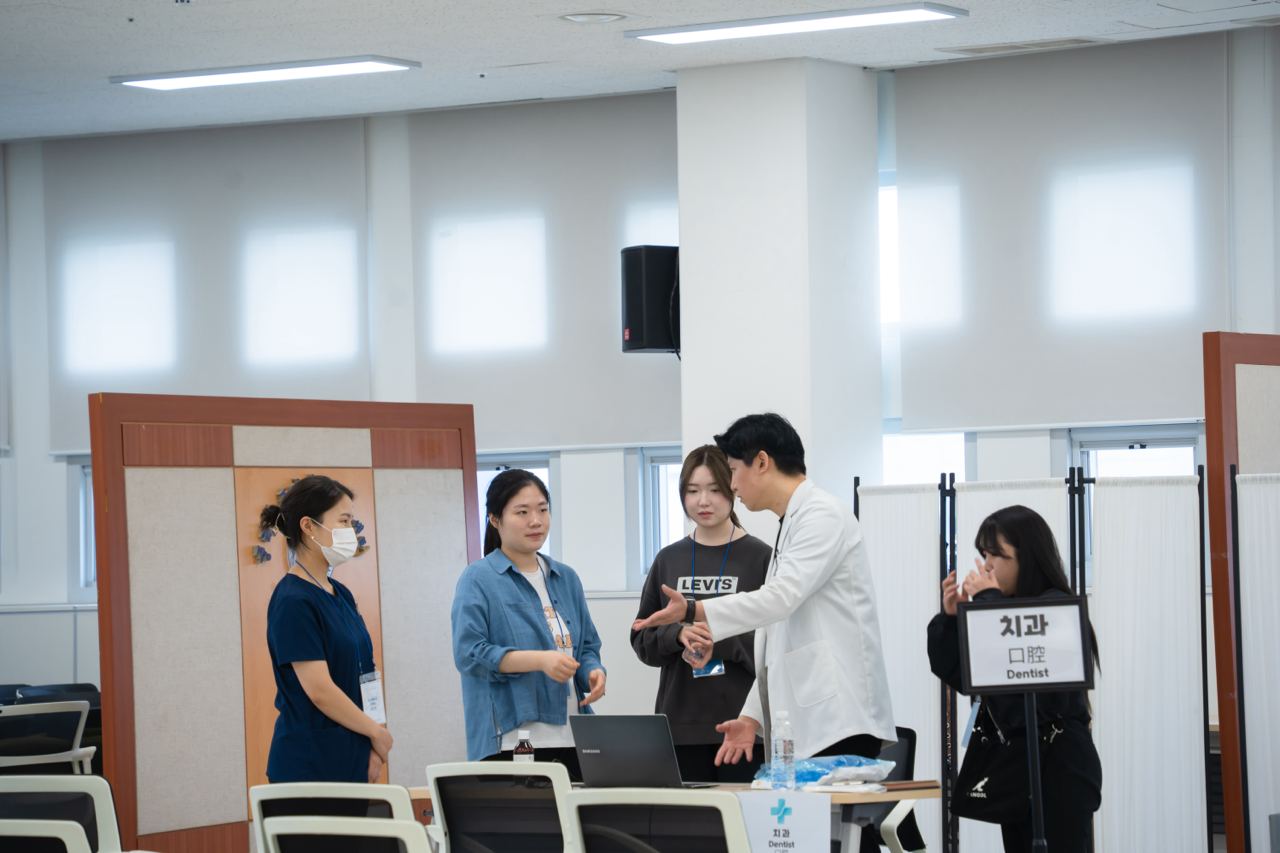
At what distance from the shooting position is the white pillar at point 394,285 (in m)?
8.58

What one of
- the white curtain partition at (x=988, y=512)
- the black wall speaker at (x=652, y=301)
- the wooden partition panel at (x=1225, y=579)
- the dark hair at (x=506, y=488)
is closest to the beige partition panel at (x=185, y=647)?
the dark hair at (x=506, y=488)

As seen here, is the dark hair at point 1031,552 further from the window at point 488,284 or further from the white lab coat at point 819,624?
the window at point 488,284

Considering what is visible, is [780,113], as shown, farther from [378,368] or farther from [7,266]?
[7,266]

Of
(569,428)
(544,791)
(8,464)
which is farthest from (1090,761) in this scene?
(8,464)

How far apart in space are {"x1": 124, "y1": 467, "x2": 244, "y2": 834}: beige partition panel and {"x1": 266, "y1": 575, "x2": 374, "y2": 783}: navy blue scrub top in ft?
4.09

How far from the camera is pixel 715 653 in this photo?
5125 mm

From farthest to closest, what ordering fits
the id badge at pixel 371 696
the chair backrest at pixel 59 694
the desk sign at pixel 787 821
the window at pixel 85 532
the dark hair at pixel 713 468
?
the window at pixel 85 532
the chair backrest at pixel 59 694
the dark hair at pixel 713 468
the id badge at pixel 371 696
the desk sign at pixel 787 821

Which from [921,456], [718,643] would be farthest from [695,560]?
[921,456]

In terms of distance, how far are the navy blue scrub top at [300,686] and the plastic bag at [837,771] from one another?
4.05ft

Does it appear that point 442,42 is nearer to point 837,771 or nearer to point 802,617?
point 802,617

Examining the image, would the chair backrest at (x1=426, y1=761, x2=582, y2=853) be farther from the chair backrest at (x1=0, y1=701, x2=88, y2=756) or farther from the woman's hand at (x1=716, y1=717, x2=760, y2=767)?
the chair backrest at (x1=0, y1=701, x2=88, y2=756)

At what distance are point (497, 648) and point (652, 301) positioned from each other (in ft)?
11.2

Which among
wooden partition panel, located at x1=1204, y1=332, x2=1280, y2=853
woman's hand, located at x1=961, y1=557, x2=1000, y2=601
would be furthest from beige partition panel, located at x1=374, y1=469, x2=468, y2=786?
wooden partition panel, located at x1=1204, y1=332, x2=1280, y2=853

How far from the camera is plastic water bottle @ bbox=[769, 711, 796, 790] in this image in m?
3.80
